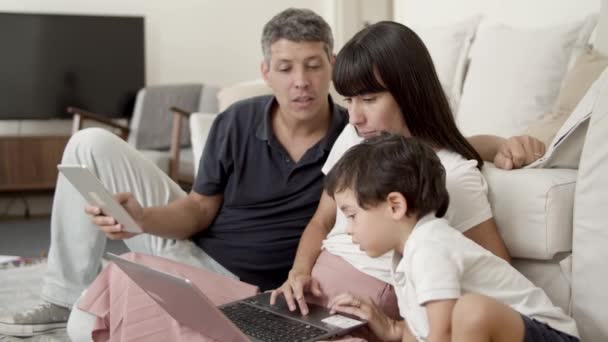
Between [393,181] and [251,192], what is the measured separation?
0.65m

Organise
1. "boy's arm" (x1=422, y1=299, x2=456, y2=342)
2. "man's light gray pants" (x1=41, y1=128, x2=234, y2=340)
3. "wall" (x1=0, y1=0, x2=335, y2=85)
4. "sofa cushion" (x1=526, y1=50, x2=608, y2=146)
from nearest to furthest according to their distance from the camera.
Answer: "boy's arm" (x1=422, y1=299, x2=456, y2=342) → "sofa cushion" (x1=526, y1=50, x2=608, y2=146) → "man's light gray pants" (x1=41, y1=128, x2=234, y2=340) → "wall" (x1=0, y1=0, x2=335, y2=85)

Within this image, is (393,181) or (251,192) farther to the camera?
(251,192)

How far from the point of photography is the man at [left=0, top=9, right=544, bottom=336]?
68.0 inches

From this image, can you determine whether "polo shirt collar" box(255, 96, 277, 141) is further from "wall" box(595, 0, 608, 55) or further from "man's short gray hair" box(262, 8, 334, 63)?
"wall" box(595, 0, 608, 55)

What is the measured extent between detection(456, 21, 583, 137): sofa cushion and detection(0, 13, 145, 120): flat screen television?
120 inches

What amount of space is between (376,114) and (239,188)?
53cm

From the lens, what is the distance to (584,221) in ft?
4.32

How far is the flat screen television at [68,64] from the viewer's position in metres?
4.70

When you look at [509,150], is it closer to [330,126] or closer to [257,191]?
[330,126]

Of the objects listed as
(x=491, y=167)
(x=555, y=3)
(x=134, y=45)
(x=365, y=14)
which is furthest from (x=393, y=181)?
(x=365, y=14)

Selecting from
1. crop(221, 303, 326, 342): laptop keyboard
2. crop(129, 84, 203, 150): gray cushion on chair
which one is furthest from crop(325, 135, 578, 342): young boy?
crop(129, 84, 203, 150): gray cushion on chair

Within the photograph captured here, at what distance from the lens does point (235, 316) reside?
4.43ft

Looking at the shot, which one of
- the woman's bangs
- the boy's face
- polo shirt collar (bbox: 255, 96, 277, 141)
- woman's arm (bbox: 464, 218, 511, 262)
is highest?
the woman's bangs

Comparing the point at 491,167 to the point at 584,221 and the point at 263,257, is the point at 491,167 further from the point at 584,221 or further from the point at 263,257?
the point at 263,257
